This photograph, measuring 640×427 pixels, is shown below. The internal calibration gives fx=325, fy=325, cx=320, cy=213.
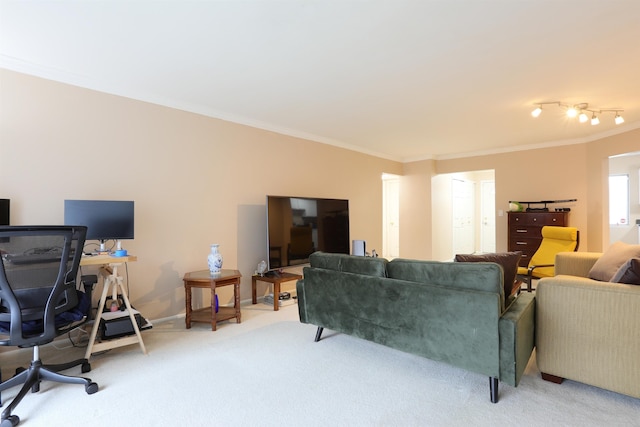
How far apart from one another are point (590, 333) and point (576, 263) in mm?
1450

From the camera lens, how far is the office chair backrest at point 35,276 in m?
1.95

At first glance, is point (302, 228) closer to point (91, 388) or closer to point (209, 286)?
point (209, 286)

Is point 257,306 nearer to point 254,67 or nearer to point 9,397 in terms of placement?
point 9,397

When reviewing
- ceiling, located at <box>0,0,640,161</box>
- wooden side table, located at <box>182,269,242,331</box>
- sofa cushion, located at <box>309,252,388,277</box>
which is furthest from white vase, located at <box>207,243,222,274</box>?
ceiling, located at <box>0,0,640,161</box>

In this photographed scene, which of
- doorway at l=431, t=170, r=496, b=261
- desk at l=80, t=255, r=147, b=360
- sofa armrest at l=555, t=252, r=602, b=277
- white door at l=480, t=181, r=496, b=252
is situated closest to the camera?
desk at l=80, t=255, r=147, b=360

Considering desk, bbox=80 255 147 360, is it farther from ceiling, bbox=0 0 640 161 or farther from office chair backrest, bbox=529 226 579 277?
office chair backrest, bbox=529 226 579 277

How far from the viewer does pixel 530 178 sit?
607 centimetres

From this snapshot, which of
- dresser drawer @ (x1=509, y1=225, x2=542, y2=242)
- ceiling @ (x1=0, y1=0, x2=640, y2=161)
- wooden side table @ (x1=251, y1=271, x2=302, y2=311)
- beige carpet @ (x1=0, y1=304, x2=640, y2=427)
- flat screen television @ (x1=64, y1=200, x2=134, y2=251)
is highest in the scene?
ceiling @ (x1=0, y1=0, x2=640, y2=161)

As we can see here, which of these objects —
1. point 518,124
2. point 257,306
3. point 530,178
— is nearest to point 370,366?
point 257,306

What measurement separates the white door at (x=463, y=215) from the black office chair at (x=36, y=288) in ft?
25.2

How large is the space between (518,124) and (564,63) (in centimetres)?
202

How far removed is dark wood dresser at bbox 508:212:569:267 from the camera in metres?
5.49

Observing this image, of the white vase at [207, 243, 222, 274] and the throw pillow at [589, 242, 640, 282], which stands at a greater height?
the throw pillow at [589, 242, 640, 282]

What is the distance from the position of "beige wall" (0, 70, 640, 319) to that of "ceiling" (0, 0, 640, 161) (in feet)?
0.82
